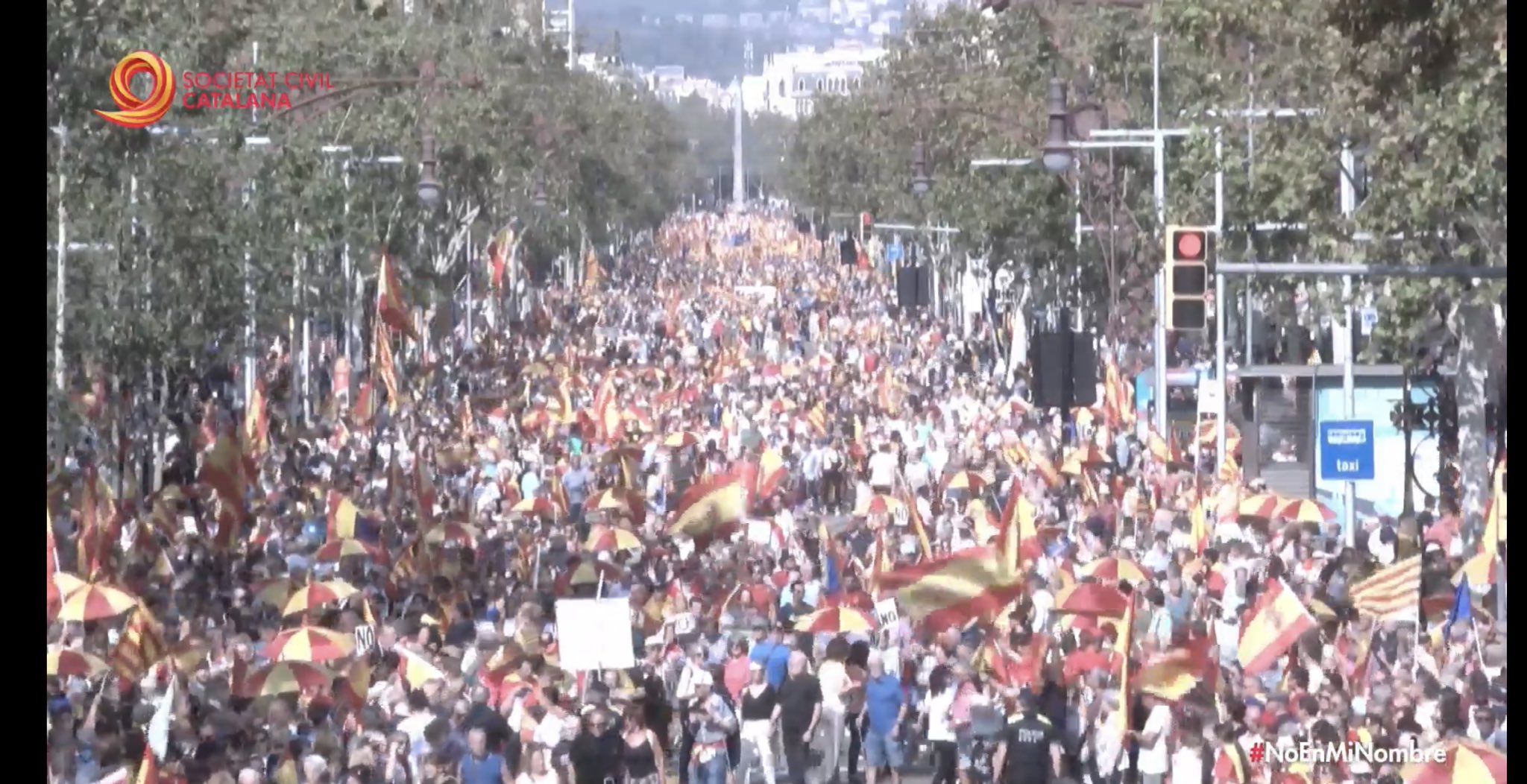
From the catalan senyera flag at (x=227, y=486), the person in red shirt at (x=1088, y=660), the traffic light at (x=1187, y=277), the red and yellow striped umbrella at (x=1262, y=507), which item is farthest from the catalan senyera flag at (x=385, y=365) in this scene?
the person in red shirt at (x=1088, y=660)

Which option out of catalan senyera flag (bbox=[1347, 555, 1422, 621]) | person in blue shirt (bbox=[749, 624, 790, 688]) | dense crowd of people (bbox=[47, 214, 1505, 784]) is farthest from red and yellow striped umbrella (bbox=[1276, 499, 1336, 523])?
Result: person in blue shirt (bbox=[749, 624, 790, 688])

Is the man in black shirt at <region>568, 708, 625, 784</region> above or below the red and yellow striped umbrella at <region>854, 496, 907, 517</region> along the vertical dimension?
below

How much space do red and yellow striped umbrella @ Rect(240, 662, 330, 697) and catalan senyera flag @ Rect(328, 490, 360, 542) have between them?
27.5 feet

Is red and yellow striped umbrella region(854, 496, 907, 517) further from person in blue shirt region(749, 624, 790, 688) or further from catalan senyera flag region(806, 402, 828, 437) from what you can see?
person in blue shirt region(749, 624, 790, 688)

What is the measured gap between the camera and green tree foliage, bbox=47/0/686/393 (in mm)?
26609

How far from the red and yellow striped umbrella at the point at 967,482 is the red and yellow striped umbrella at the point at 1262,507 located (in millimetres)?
5930

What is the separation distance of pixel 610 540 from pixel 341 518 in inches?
109

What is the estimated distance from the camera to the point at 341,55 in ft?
170

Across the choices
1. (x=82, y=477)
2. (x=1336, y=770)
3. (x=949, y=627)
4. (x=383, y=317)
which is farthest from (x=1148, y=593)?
(x=383, y=317)

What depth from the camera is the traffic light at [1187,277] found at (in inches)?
840

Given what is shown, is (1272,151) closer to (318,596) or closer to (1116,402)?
(318,596)

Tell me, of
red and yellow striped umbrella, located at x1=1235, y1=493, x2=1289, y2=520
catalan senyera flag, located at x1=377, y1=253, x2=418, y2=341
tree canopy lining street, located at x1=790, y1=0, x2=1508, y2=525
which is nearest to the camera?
tree canopy lining street, located at x1=790, y1=0, x2=1508, y2=525

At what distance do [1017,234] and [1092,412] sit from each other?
39.9 feet

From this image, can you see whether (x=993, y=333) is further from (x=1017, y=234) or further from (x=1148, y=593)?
(x=1148, y=593)
